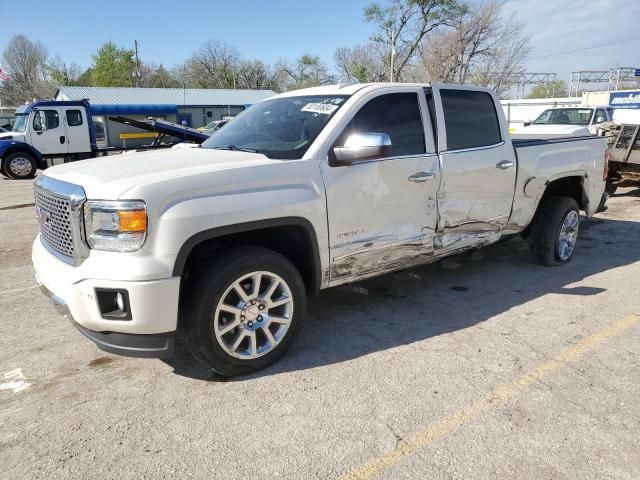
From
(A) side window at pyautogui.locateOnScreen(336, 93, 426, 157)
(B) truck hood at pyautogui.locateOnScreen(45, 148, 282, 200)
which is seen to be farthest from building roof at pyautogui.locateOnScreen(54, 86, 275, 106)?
(B) truck hood at pyautogui.locateOnScreen(45, 148, 282, 200)

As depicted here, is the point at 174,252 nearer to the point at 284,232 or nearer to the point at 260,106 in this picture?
the point at 284,232

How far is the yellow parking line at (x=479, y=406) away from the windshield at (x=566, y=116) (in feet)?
40.8

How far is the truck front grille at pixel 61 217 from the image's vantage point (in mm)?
2908

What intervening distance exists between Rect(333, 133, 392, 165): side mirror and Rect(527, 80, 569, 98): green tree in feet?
278

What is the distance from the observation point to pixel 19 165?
16062 millimetres

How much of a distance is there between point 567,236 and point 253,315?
418 centimetres

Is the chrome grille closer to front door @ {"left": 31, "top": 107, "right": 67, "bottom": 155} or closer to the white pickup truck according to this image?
the white pickup truck

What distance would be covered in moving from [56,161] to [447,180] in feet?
53.1

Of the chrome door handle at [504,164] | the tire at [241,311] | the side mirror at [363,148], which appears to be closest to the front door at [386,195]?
the side mirror at [363,148]

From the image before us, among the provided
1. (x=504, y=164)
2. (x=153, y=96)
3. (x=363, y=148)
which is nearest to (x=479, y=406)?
(x=363, y=148)

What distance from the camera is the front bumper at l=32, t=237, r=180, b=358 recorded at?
2.81 metres

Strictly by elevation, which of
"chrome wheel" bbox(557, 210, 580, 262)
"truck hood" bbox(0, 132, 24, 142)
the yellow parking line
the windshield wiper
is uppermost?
"truck hood" bbox(0, 132, 24, 142)

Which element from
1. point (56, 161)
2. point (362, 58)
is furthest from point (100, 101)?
point (56, 161)

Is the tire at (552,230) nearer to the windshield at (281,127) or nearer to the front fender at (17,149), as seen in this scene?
the windshield at (281,127)
